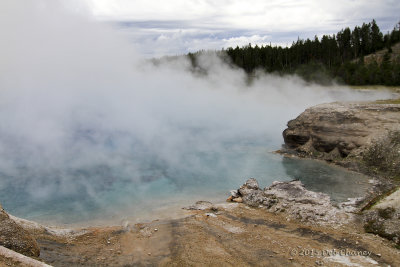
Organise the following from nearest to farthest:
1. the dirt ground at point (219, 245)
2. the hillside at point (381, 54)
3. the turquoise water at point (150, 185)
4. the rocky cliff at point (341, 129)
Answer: the dirt ground at point (219, 245), the turquoise water at point (150, 185), the rocky cliff at point (341, 129), the hillside at point (381, 54)

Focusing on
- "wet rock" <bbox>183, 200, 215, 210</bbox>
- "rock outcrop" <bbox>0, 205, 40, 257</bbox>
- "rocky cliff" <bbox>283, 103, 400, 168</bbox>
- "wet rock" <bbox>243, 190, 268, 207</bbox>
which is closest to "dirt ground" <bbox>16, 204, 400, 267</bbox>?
"rock outcrop" <bbox>0, 205, 40, 257</bbox>

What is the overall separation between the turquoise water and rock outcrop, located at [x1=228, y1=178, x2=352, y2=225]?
117cm

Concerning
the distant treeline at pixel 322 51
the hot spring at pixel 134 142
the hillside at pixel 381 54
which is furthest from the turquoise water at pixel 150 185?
the hillside at pixel 381 54

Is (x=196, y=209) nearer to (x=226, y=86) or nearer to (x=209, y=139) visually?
(x=209, y=139)

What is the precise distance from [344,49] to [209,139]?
40482 millimetres

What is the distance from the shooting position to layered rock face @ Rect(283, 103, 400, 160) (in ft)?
55.5

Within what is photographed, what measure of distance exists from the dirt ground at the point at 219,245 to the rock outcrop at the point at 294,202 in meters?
0.48

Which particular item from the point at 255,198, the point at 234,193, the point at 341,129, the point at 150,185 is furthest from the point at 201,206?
the point at 341,129

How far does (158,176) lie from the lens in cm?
1605

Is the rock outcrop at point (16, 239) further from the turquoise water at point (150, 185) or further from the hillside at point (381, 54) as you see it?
the hillside at point (381, 54)

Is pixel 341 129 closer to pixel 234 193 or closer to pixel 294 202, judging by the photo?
pixel 294 202

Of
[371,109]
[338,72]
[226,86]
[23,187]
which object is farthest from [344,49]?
[23,187]

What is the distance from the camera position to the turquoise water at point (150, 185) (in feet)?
41.4

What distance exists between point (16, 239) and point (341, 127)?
1550 cm
